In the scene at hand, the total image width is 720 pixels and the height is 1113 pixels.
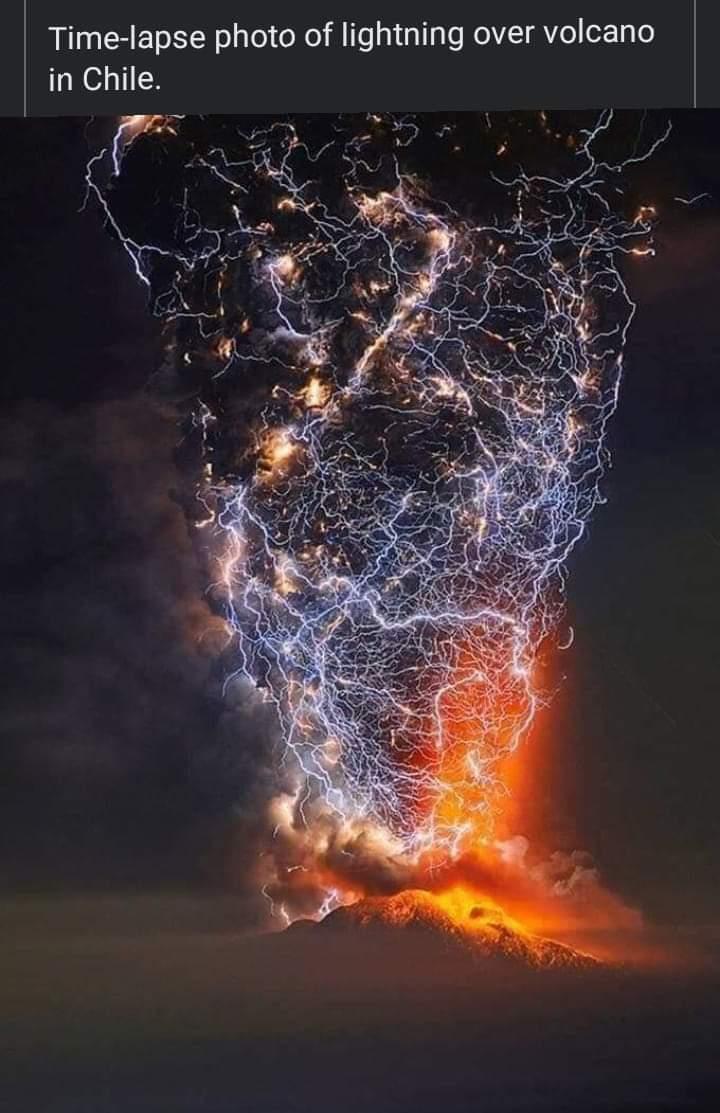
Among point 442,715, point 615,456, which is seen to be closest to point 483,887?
point 442,715

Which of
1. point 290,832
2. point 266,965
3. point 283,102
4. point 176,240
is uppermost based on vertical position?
point 283,102

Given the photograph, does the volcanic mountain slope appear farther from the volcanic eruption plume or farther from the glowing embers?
the glowing embers

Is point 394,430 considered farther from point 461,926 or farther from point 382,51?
point 461,926

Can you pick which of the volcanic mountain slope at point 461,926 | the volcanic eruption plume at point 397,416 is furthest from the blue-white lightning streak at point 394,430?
the volcanic mountain slope at point 461,926

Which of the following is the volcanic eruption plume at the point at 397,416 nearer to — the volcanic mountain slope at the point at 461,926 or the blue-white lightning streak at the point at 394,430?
the blue-white lightning streak at the point at 394,430

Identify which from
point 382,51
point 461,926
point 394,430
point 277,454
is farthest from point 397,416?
point 461,926

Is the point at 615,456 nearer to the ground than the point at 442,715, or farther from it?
farther from it

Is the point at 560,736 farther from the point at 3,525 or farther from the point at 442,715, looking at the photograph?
the point at 3,525
